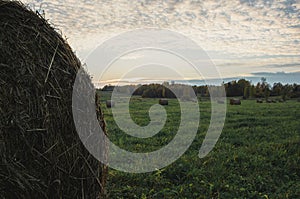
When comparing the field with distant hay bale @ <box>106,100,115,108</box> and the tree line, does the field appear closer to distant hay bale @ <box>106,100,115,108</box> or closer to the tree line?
distant hay bale @ <box>106,100,115,108</box>

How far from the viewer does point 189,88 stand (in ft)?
126

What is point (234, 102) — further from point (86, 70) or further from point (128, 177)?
point (86, 70)

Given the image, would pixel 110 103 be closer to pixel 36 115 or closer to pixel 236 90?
pixel 36 115

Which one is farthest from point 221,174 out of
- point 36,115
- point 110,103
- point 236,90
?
point 236,90

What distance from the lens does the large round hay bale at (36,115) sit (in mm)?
3420

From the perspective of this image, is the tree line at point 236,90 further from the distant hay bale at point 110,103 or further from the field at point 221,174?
the field at point 221,174

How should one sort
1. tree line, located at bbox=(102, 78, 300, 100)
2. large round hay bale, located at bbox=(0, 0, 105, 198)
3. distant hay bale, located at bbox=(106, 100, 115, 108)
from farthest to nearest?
1. tree line, located at bbox=(102, 78, 300, 100)
2. distant hay bale, located at bbox=(106, 100, 115, 108)
3. large round hay bale, located at bbox=(0, 0, 105, 198)

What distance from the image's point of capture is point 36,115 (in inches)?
139

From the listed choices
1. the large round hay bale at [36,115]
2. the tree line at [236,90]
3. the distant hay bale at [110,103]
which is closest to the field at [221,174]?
the large round hay bale at [36,115]

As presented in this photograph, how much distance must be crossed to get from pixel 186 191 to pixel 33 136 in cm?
307

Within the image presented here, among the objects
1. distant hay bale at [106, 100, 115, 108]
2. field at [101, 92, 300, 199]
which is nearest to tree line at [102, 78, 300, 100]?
distant hay bale at [106, 100, 115, 108]

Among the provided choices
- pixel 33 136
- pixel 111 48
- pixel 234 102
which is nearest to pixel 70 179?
pixel 33 136

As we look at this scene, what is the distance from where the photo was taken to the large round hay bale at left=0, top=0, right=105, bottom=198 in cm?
342

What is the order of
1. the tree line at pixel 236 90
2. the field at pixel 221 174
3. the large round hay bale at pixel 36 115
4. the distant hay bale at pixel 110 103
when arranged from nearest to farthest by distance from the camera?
the large round hay bale at pixel 36 115 < the field at pixel 221 174 < the distant hay bale at pixel 110 103 < the tree line at pixel 236 90
